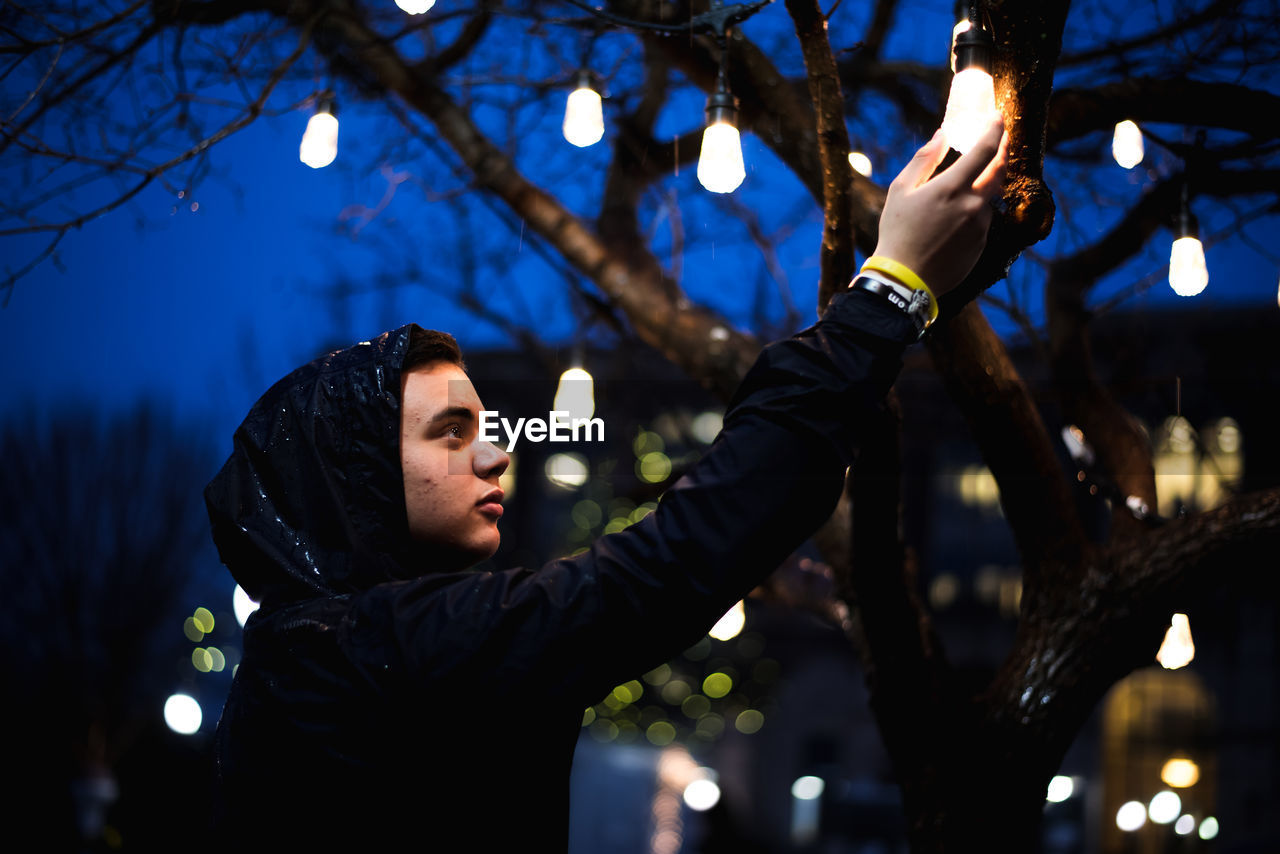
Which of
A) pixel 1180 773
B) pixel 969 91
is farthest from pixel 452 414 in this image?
pixel 1180 773

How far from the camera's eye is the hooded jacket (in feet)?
4.24

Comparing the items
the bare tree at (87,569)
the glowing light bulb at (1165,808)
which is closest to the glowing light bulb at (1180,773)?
the glowing light bulb at (1165,808)

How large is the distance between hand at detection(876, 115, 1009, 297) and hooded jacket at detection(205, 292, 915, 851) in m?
0.09

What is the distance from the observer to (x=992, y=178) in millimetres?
1336

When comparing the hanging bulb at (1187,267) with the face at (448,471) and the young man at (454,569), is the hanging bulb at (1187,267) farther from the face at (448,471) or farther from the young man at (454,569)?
the face at (448,471)

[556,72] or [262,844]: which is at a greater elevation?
[556,72]

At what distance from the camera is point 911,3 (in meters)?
5.73

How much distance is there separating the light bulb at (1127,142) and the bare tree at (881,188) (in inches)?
2.6

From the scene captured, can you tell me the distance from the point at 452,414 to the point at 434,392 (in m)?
0.05

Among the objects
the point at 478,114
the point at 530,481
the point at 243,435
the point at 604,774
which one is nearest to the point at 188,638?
the point at 530,481

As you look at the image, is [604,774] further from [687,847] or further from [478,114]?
[478,114]

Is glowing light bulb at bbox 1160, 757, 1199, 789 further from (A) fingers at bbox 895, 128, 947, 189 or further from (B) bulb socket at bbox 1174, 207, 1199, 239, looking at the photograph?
(A) fingers at bbox 895, 128, 947, 189

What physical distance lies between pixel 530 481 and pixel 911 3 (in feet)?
74.3

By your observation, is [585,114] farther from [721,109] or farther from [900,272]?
[900,272]
